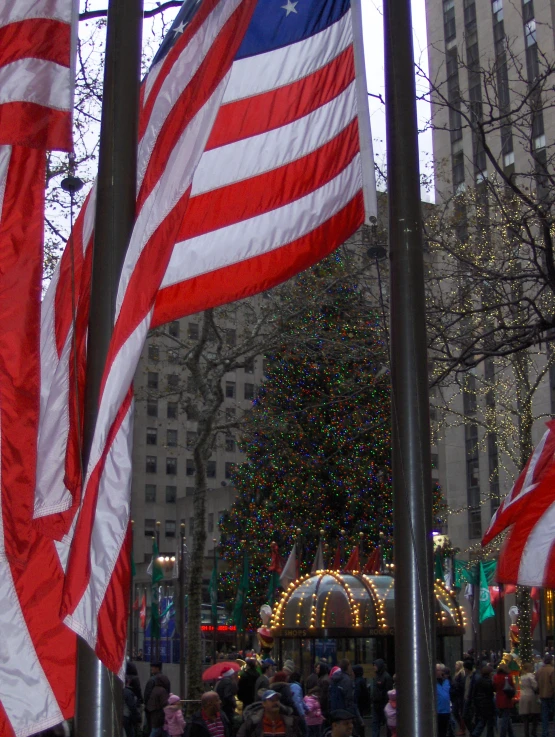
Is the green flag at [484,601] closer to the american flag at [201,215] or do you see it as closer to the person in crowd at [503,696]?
the person in crowd at [503,696]

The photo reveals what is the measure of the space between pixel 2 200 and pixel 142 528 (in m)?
80.7

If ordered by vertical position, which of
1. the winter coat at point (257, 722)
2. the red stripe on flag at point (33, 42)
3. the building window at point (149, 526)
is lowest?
the winter coat at point (257, 722)

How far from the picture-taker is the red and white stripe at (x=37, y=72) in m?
5.29

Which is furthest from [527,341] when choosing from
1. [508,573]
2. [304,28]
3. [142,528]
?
[142,528]

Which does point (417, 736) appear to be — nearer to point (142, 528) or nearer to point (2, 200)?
point (2, 200)

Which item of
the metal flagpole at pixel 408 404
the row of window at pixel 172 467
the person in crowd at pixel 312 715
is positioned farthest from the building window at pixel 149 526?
the metal flagpole at pixel 408 404

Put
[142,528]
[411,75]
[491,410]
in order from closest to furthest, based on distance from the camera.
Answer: [411,75] → [491,410] → [142,528]

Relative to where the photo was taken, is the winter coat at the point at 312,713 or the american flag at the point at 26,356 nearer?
the american flag at the point at 26,356

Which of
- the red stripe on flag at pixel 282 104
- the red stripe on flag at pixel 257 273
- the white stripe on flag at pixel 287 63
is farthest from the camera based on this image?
the white stripe on flag at pixel 287 63

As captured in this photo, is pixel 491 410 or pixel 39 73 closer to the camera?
pixel 39 73

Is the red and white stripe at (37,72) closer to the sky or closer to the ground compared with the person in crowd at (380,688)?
closer to the sky

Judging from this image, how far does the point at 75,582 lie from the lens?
4.47 meters

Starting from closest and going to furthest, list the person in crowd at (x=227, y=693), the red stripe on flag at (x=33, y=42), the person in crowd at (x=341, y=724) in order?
1. the red stripe on flag at (x=33, y=42)
2. the person in crowd at (x=341, y=724)
3. the person in crowd at (x=227, y=693)

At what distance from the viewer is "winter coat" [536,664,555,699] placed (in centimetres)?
1961
